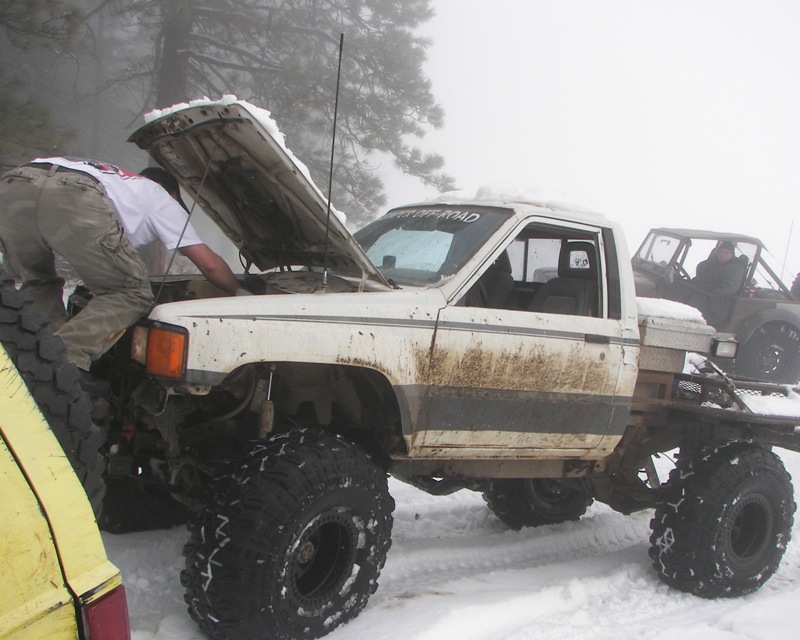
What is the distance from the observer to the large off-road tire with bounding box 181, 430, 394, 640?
2.86 m

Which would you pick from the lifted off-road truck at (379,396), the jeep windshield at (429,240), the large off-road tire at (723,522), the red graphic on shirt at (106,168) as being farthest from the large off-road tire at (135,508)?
the large off-road tire at (723,522)

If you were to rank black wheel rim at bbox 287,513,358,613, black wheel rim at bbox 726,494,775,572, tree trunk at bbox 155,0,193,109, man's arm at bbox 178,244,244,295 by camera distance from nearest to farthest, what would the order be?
1. black wheel rim at bbox 287,513,358,613
2. man's arm at bbox 178,244,244,295
3. black wheel rim at bbox 726,494,775,572
4. tree trunk at bbox 155,0,193,109

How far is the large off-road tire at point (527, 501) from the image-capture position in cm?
523

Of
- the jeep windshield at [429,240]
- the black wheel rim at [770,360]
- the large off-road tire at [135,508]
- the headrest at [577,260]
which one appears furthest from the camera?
the black wheel rim at [770,360]

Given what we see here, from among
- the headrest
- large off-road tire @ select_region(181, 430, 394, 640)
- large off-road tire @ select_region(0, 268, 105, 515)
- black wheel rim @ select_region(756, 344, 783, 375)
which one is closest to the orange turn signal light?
large off-road tire @ select_region(181, 430, 394, 640)

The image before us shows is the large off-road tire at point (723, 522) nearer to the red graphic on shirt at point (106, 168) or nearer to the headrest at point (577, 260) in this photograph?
the headrest at point (577, 260)

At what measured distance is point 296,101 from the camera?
533 inches

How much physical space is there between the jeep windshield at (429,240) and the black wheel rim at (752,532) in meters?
2.38

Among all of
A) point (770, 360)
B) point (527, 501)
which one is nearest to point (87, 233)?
point (527, 501)

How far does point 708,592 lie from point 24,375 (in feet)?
13.1

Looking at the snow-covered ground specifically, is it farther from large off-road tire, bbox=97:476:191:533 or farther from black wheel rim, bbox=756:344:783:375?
black wheel rim, bbox=756:344:783:375

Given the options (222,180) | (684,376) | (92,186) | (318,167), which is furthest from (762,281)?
(92,186)

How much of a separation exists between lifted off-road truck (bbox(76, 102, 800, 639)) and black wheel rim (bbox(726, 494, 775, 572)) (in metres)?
0.02

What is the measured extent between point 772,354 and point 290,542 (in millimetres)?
10455
